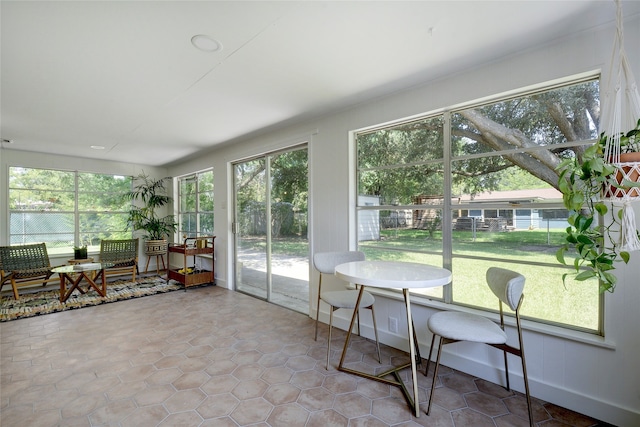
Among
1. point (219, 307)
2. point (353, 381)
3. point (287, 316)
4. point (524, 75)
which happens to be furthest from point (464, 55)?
point (219, 307)

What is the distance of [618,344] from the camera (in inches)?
67.4

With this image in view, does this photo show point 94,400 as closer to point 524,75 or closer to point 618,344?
point 618,344

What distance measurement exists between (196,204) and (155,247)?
1228 millimetres

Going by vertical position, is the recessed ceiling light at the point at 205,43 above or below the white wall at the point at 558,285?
above

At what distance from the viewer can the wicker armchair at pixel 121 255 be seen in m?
5.25

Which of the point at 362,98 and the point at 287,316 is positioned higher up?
the point at 362,98

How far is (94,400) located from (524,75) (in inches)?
151

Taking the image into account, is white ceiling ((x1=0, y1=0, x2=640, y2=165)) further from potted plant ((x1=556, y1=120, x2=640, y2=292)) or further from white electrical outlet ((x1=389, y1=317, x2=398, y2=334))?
white electrical outlet ((x1=389, y1=317, x2=398, y2=334))

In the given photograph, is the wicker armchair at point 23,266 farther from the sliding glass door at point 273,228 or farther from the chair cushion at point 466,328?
the chair cushion at point 466,328

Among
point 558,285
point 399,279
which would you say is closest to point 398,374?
point 399,279

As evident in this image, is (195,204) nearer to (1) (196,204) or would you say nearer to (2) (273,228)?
(1) (196,204)

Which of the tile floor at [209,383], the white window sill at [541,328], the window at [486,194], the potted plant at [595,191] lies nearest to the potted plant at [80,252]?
the tile floor at [209,383]

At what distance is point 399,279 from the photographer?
1800 millimetres

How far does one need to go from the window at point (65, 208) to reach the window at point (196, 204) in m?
1.12
